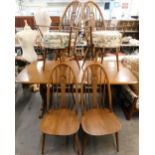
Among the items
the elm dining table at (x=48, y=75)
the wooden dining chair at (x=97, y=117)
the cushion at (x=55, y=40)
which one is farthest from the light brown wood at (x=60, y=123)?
the cushion at (x=55, y=40)

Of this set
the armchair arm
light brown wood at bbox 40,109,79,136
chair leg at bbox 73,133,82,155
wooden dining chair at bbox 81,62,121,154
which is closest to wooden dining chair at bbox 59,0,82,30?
wooden dining chair at bbox 81,62,121,154

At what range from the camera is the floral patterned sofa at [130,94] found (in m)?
2.66

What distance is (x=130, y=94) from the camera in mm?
2740

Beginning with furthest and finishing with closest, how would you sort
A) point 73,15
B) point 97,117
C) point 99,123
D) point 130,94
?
1. point 73,15
2. point 130,94
3. point 97,117
4. point 99,123

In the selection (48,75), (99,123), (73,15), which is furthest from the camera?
(73,15)

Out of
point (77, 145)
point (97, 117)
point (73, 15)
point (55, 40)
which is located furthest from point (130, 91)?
point (73, 15)

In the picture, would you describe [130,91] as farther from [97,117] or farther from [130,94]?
[97,117]

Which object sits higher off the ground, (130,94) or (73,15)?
(73,15)

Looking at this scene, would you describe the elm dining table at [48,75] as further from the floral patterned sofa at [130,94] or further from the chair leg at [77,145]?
the chair leg at [77,145]

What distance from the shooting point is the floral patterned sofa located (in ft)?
8.73

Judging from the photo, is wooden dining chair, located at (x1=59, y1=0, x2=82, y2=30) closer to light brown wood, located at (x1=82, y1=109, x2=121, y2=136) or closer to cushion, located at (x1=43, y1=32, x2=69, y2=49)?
cushion, located at (x1=43, y1=32, x2=69, y2=49)
